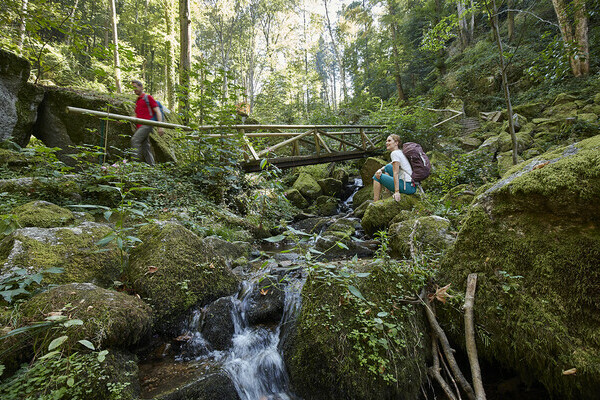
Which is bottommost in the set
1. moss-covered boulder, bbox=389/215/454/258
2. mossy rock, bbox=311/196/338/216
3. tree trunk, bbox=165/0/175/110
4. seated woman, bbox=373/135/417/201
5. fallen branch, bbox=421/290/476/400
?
fallen branch, bbox=421/290/476/400

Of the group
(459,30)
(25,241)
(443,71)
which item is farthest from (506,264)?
(459,30)

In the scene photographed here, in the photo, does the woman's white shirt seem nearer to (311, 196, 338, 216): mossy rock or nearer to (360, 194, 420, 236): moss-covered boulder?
(360, 194, 420, 236): moss-covered boulder

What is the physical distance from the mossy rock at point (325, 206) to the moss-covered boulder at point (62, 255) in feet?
21.0

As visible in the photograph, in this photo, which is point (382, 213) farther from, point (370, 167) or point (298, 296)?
point (370, 167)

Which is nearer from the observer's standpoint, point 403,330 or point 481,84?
point 403,330

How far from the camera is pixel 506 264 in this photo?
1.97 metres

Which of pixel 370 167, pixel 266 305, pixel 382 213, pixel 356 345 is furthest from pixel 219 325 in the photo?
pixel 370 167

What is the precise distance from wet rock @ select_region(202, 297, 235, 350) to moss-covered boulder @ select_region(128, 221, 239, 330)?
0.16 meters

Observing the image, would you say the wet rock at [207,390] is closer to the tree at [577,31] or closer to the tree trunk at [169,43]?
the tree at [577,31]

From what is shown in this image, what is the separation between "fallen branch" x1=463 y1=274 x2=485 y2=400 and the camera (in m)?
1.54

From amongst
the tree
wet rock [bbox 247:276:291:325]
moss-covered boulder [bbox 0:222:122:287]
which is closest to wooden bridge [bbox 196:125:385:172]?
wet rock [bbox 247:276:291:325]

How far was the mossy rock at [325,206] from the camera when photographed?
27.8 feet

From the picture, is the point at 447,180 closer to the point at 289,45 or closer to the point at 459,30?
the point at 459,30

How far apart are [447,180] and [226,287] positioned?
17.4 feet
